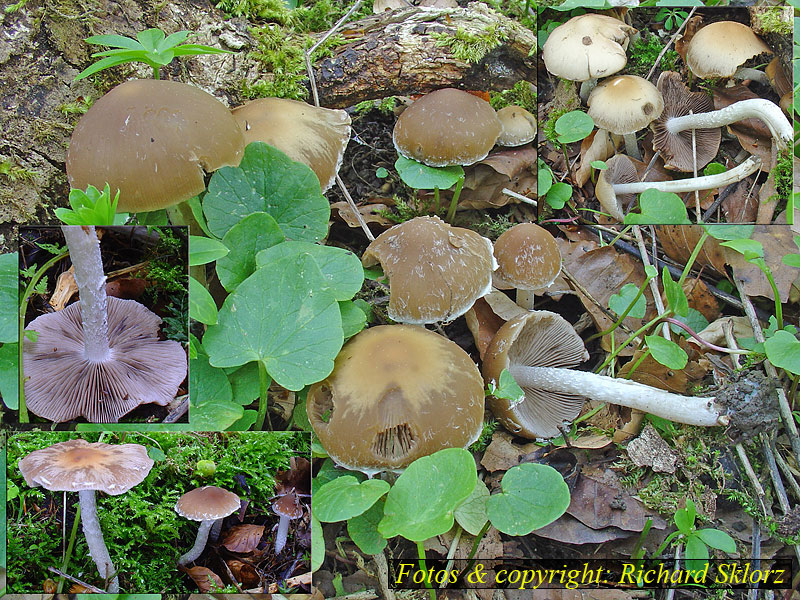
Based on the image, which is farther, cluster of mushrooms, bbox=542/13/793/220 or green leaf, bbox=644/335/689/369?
cluster of mushrooms, bbox=542/13/793/220

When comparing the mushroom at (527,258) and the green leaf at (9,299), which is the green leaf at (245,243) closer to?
the green leaf at (9,299)

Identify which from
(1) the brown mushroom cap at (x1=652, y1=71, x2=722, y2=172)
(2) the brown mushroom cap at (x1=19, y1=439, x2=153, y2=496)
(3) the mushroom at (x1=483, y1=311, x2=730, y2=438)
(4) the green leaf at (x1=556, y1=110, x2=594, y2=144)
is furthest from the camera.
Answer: (1) the brown mushroom cap at (x1=652, y1=71, x2=722, y2=172)

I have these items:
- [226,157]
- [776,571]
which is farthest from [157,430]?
[776,571]

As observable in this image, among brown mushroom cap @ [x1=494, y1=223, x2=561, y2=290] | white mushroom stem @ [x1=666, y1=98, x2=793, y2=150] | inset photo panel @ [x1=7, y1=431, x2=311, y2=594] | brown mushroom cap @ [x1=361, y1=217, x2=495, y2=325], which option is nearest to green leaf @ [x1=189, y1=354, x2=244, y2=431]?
inset photo panel @ [x1=7, y1=431, x2=311, y2=594]

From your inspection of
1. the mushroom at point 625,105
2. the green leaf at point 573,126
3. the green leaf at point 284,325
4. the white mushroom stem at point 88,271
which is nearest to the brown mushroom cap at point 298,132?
the green leaf at point 284,325

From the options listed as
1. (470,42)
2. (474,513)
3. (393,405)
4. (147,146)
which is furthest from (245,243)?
(470,42)

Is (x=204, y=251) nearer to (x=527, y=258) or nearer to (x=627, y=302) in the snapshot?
(x=527, y=258)

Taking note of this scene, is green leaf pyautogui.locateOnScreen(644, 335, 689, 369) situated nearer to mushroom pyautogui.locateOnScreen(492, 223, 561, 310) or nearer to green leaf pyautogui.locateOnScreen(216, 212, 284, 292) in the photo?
mushroom pyautogui.locateOnScreen(492, 223, 561, 310)
